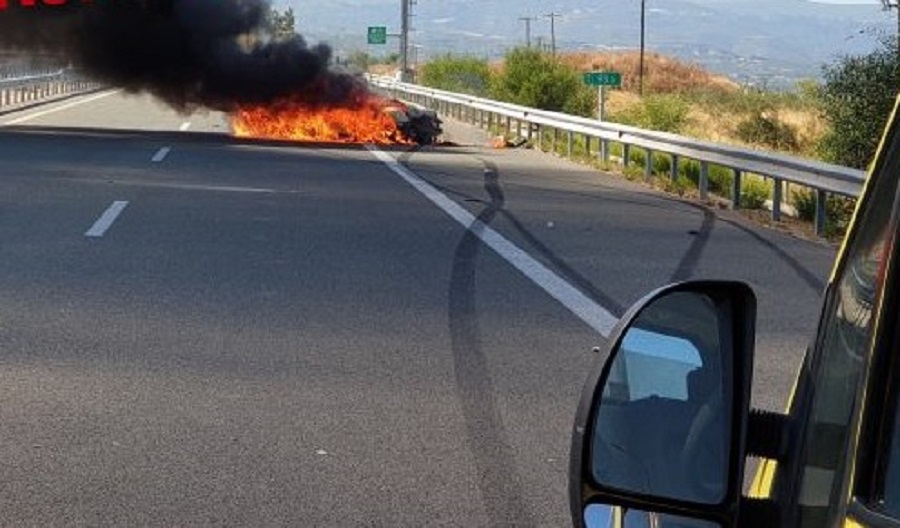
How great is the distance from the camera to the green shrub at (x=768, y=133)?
38125 millimetres

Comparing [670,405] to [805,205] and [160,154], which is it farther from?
[160,154]

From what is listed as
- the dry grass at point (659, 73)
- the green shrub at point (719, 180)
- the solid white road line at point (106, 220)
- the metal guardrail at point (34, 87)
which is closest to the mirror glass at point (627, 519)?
the solid white road line at point (106, 220)

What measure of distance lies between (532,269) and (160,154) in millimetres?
12470

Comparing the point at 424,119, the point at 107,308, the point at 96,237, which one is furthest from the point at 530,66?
the point at 107,308

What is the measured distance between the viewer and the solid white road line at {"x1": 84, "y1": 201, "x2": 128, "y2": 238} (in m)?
13.8

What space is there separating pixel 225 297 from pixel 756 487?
8.27 m

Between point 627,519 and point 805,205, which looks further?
point 805,205

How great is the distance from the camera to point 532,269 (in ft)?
40.3

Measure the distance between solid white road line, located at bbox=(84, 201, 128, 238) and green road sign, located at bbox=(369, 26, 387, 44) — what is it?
63.8 metres

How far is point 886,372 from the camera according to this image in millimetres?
1788

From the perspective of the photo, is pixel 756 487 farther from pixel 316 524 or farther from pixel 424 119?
pixel 424 119

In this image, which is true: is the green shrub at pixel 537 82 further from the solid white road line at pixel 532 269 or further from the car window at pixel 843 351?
the car window at pixel 843 351

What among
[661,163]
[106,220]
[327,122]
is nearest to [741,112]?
[327,122]

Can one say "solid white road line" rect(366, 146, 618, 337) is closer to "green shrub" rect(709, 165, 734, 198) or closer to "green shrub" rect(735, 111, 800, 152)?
"green shrub" rect(709, 165, 734, 198)
